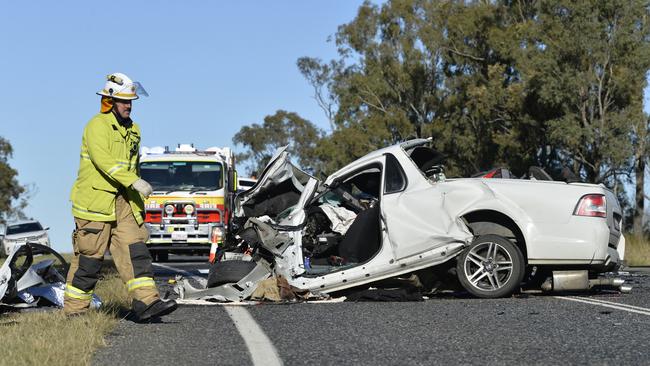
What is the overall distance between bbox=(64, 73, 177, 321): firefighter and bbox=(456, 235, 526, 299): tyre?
340cm

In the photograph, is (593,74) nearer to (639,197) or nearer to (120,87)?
(639,197)

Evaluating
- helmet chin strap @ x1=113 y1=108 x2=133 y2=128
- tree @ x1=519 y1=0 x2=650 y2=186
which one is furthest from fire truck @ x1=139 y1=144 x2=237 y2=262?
tree @ x1=519 y1=0 x2=650 y2=186

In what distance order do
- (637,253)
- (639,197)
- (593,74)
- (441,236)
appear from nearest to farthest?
(441,236) → (637,253) → (593,74) → (639,197)

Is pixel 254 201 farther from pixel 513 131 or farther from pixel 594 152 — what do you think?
pixel 513 131

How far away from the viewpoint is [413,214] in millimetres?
10836

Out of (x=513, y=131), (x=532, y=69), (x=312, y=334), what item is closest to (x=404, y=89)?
(x=513, y=131)

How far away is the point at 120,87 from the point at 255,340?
2.52 meters

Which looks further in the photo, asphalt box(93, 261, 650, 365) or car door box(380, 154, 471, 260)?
car door box(380, 154, 471, 260)

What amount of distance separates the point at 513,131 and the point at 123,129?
36159 millimetres

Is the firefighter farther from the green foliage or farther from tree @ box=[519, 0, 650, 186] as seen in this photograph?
tree @ box=[519, 0, 650, 186]

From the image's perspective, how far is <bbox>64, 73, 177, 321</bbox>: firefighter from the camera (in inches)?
342

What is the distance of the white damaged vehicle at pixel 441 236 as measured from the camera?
1072 centimetres

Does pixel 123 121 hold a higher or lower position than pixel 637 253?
higher

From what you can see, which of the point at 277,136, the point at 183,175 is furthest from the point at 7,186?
the point at 183,175
